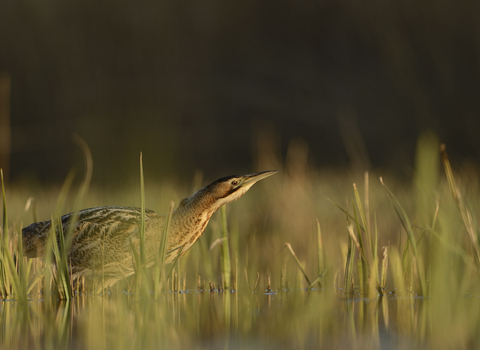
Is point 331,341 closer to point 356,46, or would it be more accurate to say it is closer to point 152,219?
point 152,219

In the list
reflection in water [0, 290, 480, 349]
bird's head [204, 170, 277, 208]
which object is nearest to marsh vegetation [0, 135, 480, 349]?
reflection in water [0, 290, 480, 349]

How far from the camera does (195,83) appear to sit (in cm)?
618

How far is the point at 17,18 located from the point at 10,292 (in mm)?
5374

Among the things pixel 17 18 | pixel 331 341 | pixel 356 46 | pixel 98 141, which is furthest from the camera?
pixel 17 18

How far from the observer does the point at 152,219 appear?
5.86 ft

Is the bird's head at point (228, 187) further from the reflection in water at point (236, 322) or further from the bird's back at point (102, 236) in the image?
the reflection in water at point (236, 322)

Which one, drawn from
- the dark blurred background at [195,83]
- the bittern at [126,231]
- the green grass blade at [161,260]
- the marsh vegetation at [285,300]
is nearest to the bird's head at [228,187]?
the bittern at [126,231]

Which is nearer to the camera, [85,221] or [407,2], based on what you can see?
[85,221]

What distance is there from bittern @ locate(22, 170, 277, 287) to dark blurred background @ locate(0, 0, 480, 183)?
3.47 metres

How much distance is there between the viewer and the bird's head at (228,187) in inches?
71.3

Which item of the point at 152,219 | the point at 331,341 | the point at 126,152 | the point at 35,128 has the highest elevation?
the point at 35,128

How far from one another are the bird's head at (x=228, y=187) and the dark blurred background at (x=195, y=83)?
3.48m

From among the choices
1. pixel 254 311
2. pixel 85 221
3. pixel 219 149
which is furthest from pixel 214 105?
pixel 254 311

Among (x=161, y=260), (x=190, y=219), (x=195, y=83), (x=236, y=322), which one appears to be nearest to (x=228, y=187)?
(x=190, y=219)
